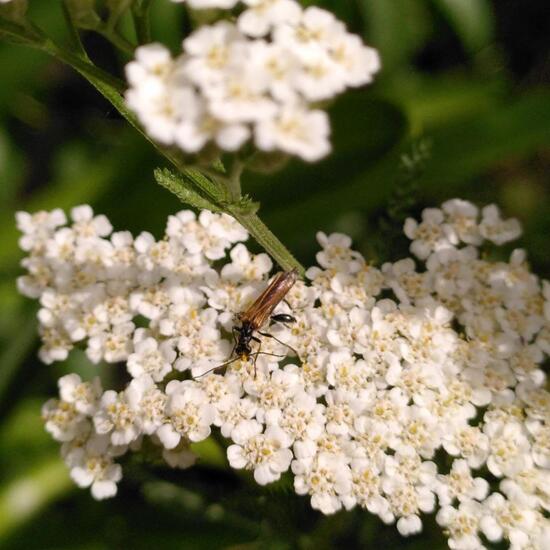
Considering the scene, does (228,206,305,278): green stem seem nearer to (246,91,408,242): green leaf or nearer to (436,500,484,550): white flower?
(436,500,484,550): white flower

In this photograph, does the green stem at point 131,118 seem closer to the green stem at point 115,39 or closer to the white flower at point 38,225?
the green stem at point 115,39

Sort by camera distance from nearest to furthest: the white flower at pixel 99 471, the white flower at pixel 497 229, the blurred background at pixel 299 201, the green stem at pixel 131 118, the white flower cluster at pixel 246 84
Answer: the white flower cluster at pixel 246 84, the green stem at pixel 131 118, the white flower at pixel 99 471, the white flower at pixel 497 229, the blurred background at pixel 299 201

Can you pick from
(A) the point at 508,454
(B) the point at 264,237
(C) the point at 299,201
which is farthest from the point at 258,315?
(C) the point at 299,201

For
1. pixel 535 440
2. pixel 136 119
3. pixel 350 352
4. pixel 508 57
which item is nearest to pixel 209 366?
pixel 350 352

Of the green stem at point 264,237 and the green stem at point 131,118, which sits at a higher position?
the green stem at point 131,118

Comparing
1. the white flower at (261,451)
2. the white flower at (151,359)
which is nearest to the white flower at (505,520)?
the white flower at (261,451)

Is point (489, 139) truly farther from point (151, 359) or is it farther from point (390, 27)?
point (151, 359)
